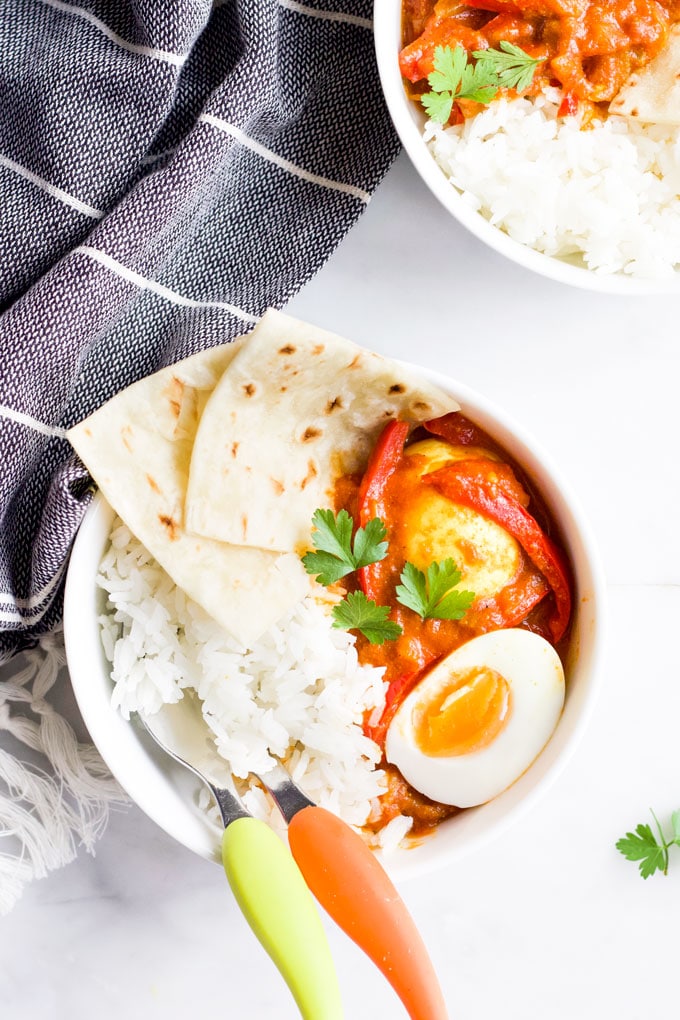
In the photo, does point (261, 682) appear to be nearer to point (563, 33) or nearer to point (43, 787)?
point (43, 787)

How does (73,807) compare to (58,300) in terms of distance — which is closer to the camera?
(58,300)

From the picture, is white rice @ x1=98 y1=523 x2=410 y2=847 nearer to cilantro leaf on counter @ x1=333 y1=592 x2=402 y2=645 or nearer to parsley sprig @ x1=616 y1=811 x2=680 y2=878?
cilantro leaf on counter @ x1=333 y1=592 x2=402 y2=645

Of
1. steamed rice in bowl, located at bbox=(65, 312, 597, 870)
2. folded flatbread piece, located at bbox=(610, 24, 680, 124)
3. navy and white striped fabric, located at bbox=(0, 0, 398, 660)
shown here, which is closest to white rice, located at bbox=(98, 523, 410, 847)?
steamed rice in bowl, located at bbox=(65, 312, 597, 870)

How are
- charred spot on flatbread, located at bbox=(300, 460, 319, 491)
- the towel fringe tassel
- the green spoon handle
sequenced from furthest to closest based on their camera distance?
1. the towel fringe tassel
2. charred spot on flatbread, located at bbox=(300, 460, 319, 491)
3. the green spoon handle

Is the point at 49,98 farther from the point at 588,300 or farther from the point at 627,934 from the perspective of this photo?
the point at 627,934

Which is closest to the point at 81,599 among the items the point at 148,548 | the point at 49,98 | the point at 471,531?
the point at 148,548

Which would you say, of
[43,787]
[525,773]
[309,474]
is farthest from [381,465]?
[43,787]
